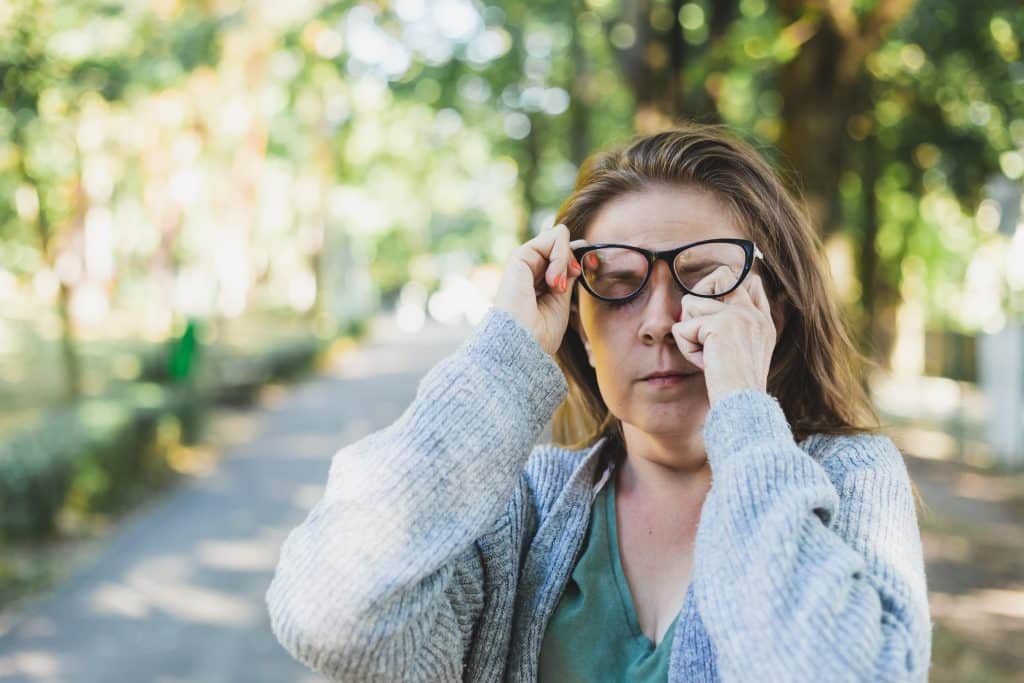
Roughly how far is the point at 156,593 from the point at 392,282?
68.1 meters

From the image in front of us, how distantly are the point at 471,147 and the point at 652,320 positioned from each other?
22557 millimetres

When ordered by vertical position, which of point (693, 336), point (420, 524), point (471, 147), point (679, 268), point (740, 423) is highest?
point (471, 147)

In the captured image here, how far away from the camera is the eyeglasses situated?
1.73 metres

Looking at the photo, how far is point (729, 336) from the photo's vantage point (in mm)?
1631

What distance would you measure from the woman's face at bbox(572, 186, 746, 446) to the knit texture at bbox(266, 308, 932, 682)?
13 cm

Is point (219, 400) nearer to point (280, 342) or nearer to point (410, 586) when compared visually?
point (280, 342)

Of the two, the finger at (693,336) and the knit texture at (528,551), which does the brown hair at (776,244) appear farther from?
the finger at (693,336)

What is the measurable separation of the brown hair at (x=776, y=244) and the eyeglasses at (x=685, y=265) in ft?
0.37

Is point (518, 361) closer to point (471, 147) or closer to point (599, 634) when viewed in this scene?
point (599, 634)

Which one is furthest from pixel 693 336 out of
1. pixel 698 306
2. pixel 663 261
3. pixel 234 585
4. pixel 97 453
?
pixel 97 453

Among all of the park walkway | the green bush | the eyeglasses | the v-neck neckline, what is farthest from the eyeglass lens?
the green bush

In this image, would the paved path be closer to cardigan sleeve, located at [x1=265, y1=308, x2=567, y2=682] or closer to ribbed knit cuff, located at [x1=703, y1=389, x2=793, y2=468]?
cardigan sleeve, located at [x1=265, y1=308, x2=567, y2=682]

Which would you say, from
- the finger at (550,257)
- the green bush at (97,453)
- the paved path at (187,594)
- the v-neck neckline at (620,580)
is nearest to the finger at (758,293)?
the finger at (550,257)

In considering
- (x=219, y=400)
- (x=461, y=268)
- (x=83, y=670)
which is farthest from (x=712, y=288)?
(x=461, y=268)
